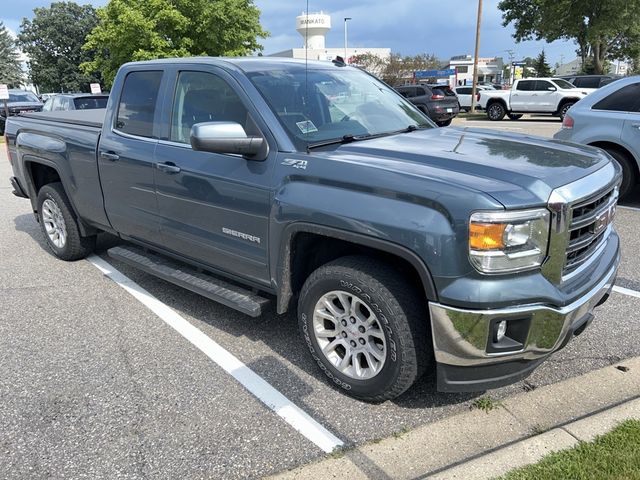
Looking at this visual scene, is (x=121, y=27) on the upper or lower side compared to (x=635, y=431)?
upper

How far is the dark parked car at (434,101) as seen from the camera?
2148 cm

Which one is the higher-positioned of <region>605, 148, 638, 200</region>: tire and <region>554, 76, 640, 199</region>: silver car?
<region>554, 76, 640, 199</region>: silver car

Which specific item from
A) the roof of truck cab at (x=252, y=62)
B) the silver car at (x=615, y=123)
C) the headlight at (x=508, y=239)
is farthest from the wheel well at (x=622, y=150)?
the headlight at (x=508, y=239)

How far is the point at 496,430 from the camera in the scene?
111 inches

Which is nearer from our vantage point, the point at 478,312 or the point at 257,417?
the point at 478,312

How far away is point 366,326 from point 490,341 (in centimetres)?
67

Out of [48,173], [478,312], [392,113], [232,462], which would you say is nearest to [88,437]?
Result: [232,462]

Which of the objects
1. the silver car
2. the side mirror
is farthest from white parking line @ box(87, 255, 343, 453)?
the silver car

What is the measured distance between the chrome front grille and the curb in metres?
0.80

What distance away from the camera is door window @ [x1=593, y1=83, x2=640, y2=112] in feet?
22.8

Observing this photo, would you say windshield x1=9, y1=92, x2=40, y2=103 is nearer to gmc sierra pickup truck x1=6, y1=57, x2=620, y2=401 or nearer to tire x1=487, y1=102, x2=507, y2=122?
tire x1=487, y1=102, x2=507, y2=122

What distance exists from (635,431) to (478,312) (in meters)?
1.06

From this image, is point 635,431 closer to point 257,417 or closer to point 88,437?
point 257,417

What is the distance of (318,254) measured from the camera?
330 centimetres
